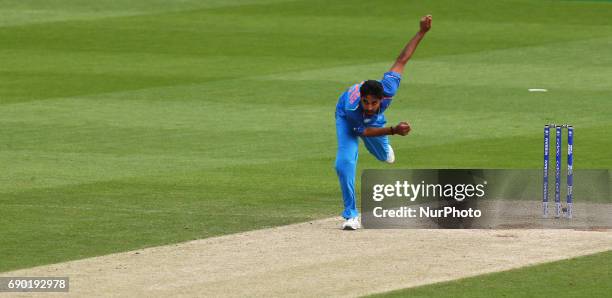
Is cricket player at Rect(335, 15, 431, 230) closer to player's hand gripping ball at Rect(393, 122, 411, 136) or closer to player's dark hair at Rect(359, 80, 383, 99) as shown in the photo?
player's dark hair at Rect(359, 80, 383, 99)

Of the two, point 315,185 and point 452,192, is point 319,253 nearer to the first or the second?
point 452,192

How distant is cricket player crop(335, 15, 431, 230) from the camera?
45.9 ft

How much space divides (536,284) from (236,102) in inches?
480

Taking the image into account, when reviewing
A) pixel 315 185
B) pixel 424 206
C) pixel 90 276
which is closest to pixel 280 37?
pixel 315 185

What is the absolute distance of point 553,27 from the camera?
33.0m

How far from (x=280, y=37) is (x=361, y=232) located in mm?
17557

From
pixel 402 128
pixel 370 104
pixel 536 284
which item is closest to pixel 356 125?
pixel 370 104

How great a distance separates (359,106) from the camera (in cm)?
1421

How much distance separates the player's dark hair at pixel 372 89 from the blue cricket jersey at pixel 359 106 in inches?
6.7

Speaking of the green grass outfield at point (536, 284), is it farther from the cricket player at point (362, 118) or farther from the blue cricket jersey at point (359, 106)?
the blue cricket jersey at point (359, 106)

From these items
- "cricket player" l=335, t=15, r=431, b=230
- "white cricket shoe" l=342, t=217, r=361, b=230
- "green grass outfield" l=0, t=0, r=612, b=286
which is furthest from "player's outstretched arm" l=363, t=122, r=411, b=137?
"green grass outfield" l=0, t=0, r=612, b=286

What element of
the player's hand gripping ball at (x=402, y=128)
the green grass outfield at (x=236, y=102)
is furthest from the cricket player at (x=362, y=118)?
the green grass outfield at (x=236, y=102)

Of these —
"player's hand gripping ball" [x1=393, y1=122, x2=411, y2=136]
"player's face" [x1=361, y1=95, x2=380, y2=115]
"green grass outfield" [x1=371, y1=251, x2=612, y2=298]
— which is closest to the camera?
"green grass outfield" [x1=371, y1=251, x2=612, y2=298]

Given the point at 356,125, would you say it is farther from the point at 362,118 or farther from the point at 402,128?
the point at 402,128
